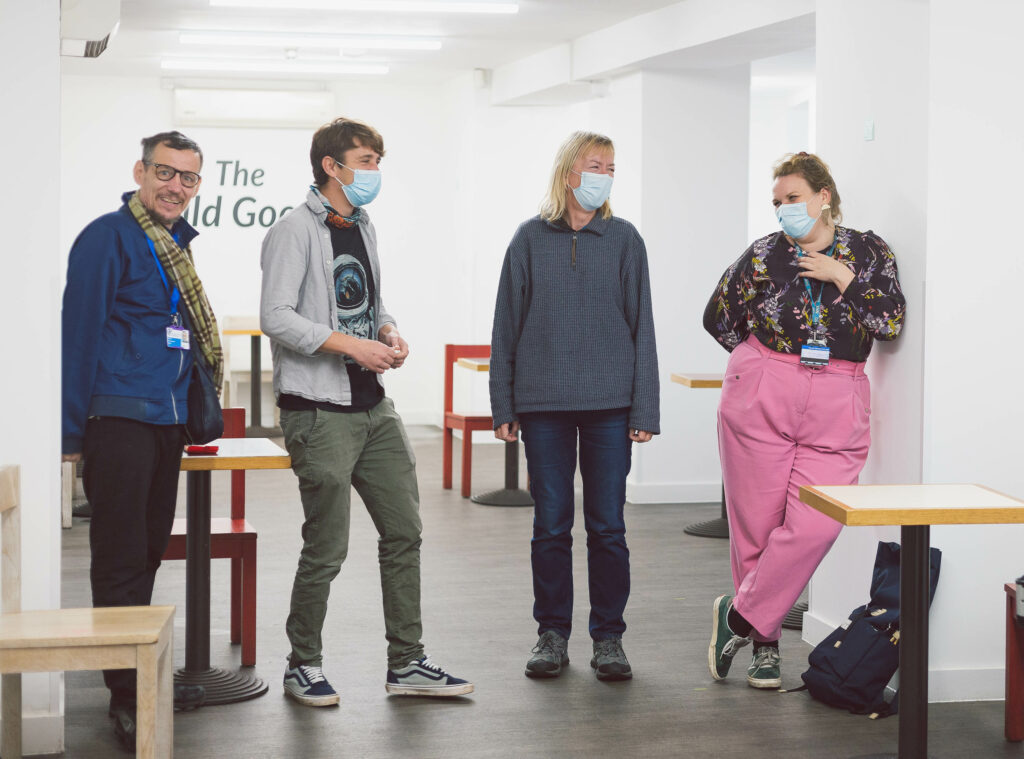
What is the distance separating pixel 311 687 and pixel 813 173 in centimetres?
209

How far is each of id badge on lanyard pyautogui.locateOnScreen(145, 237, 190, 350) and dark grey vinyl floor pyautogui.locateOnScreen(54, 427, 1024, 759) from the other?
1048mm

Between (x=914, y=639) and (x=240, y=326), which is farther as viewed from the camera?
(x=240, y=326)

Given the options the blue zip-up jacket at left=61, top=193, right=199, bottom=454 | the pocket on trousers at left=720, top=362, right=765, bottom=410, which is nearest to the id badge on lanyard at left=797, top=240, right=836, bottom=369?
the pocket on trousers at left=720, top=362, right=765, bottom=410

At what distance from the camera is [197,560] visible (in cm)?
360

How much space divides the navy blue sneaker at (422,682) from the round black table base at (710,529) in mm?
2779

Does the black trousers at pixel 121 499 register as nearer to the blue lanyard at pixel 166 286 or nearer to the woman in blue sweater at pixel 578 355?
the blue lanyard at pixel 166 286

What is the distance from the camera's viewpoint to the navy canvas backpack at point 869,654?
3518 mm

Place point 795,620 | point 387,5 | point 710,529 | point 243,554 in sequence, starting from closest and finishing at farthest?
point 243,554, point 795,620, point 710,529, point 387,5

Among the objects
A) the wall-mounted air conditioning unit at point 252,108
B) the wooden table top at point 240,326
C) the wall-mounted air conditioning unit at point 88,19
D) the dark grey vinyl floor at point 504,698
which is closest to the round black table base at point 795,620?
the dark grey vinyl floor at point 504,698

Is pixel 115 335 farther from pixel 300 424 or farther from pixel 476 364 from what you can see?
pixel 476 364

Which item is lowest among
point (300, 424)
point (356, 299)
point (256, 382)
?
point (256, 382)

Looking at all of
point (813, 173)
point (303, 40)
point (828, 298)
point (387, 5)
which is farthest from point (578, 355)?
point (303, 40)

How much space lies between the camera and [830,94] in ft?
13.6

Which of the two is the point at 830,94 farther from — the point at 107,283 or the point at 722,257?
the point at 722,257
